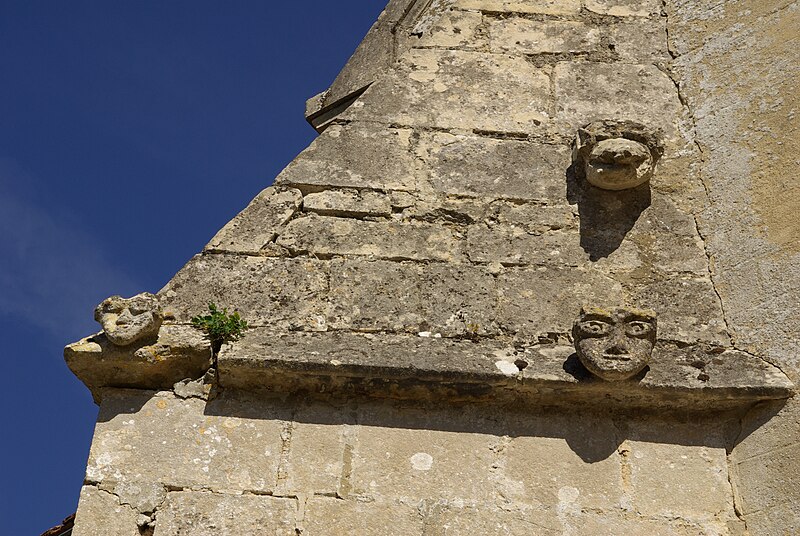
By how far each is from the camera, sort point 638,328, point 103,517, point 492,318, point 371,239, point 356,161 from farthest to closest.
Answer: point 356,161
point 371,239
point 492,318
point 638,328
point 103,517

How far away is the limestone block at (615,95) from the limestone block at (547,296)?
34.5 inches

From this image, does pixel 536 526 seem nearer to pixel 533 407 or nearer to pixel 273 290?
pixel 533 407

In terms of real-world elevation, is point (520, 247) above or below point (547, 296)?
above

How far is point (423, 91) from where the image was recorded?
6.05 meters

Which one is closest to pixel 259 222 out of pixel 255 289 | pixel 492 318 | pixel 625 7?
pixel 255 289

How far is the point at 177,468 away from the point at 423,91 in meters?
2.25

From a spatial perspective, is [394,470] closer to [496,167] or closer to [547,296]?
[547,296]

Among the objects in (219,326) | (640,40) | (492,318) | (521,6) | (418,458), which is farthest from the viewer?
Result: (521,6)

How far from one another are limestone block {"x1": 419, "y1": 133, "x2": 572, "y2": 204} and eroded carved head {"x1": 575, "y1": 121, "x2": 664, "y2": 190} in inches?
5.9

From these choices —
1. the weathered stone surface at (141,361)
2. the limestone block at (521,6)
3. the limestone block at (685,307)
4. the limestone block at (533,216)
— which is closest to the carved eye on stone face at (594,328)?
the limestone block at (685,307)

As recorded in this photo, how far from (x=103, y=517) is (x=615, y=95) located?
312cm

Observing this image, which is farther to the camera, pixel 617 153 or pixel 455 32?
pixel 455 32

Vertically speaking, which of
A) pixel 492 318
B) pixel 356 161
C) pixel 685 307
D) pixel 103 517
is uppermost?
pixel 356 161

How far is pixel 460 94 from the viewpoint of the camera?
19.9 feet
